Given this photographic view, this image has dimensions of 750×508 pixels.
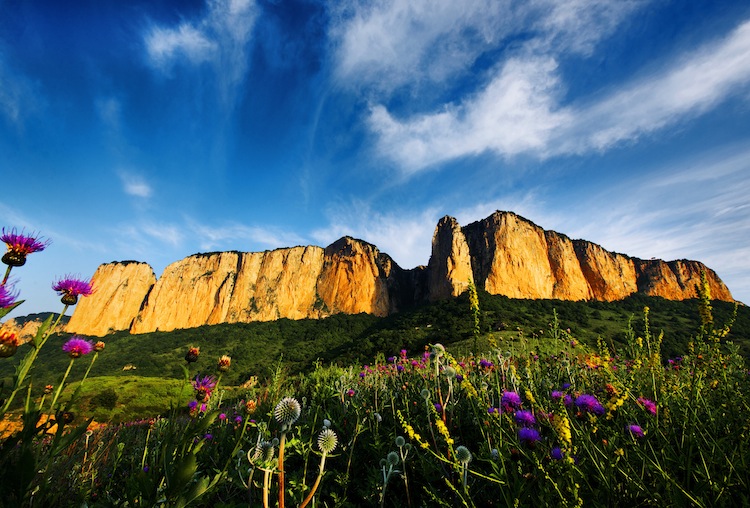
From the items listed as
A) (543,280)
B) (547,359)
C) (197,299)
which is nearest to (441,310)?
(543,280)

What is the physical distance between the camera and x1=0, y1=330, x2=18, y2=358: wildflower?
175cm

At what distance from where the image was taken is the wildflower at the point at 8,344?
1.75m

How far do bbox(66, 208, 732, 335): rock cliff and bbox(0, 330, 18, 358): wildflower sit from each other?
90558mm

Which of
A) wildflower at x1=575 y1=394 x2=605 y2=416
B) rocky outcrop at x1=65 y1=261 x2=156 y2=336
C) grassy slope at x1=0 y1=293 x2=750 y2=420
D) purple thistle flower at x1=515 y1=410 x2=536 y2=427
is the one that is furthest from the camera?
rocky outcrop at x1=65 y1=261 x2=156 y2=336

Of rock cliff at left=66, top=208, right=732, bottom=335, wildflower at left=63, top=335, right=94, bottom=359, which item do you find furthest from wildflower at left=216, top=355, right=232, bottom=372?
rock cliff at left=66, top=208, right=732, bottom=335

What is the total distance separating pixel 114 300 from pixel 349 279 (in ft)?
267

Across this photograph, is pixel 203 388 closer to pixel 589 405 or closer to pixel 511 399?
pixel 511 399

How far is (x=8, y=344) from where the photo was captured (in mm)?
1807

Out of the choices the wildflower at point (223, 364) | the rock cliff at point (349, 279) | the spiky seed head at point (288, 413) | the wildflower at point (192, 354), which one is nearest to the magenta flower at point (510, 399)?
the spiky seed head at point (288, 413)

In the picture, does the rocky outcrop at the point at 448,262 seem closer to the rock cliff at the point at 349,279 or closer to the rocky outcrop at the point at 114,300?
the rock cliff at the point at 349,279

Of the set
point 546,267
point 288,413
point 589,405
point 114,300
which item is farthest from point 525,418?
point 114,300

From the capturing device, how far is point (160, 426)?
5023mm

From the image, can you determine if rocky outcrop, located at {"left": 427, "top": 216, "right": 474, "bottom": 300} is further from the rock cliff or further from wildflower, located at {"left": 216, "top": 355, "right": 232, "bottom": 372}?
wildflower, located at {"left": 216, "top": 355, "right": 232, "bottom": 372}

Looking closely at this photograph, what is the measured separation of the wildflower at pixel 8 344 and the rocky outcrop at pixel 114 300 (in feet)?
441
